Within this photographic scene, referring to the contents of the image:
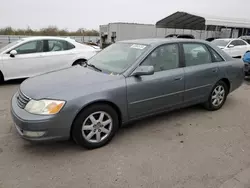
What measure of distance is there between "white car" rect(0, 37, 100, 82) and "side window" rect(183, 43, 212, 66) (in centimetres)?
408

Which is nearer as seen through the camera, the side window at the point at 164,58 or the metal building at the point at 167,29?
the side window at the point at 164,58

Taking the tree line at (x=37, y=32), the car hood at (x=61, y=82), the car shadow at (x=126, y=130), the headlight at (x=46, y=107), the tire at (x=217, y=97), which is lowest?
the car shadow at (x=126, y=130)

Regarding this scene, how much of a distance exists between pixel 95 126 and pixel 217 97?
9.06ft

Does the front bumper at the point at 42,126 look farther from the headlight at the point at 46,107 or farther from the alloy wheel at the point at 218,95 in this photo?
the alloy wheel at the point at 218,95

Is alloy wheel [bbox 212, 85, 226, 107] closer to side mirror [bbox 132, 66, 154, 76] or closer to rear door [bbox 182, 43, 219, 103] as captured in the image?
rear door [bbox 182, 43, 219, 103]

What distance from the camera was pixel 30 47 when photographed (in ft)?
20.7

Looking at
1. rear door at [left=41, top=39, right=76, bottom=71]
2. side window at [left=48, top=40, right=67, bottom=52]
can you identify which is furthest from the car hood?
side window at [left=48, top=40, right=67, bottom=52]

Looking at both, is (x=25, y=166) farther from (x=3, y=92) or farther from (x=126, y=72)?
(x=3, y=92)

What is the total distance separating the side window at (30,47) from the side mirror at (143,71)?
14.7ft

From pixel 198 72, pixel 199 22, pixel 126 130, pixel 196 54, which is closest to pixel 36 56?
pixel 126 130

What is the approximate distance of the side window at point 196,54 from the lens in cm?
374

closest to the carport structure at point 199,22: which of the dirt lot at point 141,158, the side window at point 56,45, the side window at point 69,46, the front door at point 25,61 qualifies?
the side window at point 69,46

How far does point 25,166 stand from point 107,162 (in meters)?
1.00

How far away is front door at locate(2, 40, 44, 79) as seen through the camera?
604 cm
